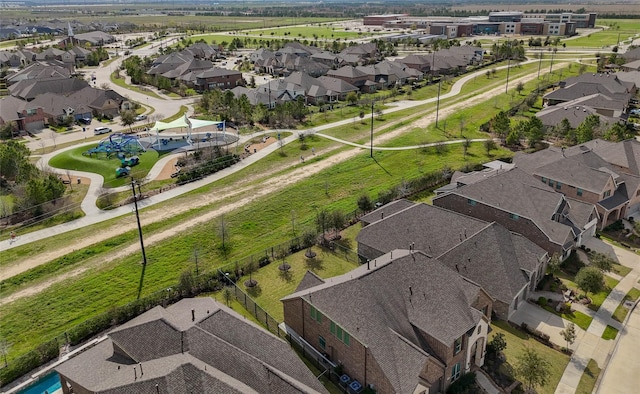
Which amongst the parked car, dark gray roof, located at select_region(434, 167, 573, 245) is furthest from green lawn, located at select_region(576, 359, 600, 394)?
the parked car

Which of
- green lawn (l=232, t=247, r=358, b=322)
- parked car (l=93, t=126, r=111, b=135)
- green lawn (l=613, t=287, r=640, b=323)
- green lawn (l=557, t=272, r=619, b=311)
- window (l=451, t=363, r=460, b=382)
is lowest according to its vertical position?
green lawn (l=613, t=287, r=640, b=323)

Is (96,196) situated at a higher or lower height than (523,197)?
lower

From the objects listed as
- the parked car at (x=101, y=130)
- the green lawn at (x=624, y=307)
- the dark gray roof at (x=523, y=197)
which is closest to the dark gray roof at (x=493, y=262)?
the dark gray roof at (x=523, y=197)

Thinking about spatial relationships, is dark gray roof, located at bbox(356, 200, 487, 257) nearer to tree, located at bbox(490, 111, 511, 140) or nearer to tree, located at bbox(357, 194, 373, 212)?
tree, located at bbox(357, 194, 373, 212)

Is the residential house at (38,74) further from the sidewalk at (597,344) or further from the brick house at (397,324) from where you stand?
the sidewalk at (597,344)

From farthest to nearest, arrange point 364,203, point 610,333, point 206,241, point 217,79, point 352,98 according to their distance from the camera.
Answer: point 217,79 < point 352,98 < point 364,203 < point 206,241 < point 610,333

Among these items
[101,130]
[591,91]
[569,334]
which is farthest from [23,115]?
[591,91]

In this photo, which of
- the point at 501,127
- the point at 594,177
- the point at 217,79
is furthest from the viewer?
the point at 217,79

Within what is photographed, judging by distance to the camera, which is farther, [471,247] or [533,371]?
[471,247]

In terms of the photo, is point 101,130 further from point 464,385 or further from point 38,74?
point 464,385
